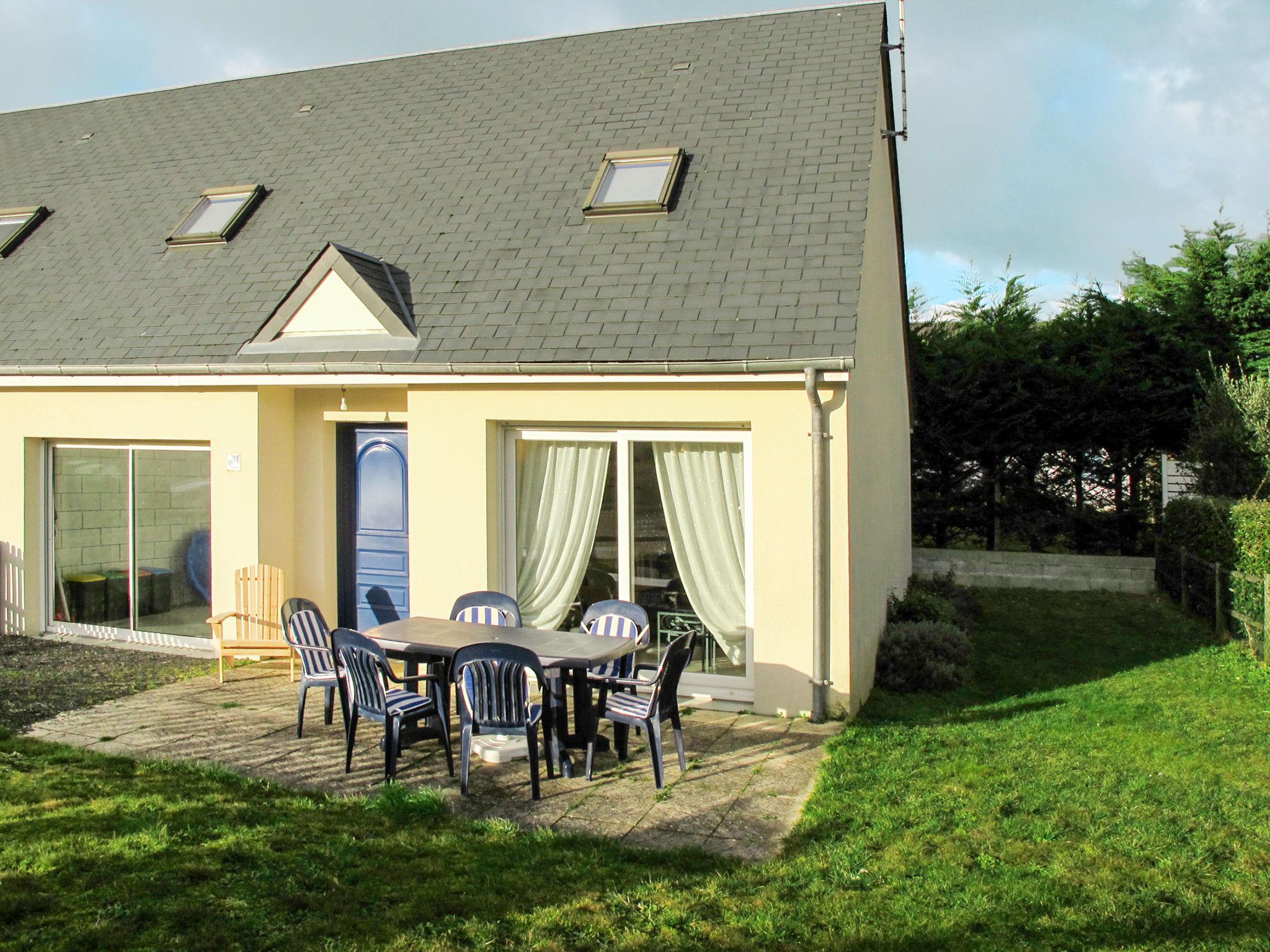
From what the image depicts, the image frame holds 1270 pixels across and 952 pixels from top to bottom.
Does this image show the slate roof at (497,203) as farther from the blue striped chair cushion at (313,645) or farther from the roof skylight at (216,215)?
the blue striped chair cushion at (313,645)

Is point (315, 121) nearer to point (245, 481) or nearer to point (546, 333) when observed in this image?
point (245, 481)

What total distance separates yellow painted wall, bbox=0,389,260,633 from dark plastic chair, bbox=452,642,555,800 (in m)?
4.86

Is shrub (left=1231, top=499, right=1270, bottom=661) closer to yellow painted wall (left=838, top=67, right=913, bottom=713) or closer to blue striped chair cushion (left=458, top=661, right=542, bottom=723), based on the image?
yellow painted wall (left=838, top=67, right=913, bottom=713)

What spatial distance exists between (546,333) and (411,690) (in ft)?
11.1

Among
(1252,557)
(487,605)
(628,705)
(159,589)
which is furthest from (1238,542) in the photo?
(159,589)

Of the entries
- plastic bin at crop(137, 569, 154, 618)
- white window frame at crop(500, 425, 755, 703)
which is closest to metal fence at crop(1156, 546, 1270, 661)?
white window frame at crop(500, 425, 755, 703)

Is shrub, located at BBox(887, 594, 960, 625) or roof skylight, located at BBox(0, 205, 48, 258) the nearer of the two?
shrub, located at BBox(887, 594, 960, 625)

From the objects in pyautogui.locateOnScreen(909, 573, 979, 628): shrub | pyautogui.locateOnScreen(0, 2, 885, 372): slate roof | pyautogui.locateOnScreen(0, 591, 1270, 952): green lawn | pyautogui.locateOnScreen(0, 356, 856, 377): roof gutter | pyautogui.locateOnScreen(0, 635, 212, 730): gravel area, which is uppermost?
pyautogui.locateOnScreen(0, 2, 885, 372): slate roof

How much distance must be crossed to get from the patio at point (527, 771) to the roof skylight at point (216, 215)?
5.76 meters

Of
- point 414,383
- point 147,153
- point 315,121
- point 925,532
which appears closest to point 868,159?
point 414,383

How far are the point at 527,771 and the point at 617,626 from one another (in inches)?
55.3

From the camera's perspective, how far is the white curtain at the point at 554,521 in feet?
32.1

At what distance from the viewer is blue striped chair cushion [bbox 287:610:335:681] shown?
8211 millimetres

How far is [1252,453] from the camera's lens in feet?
51.5
